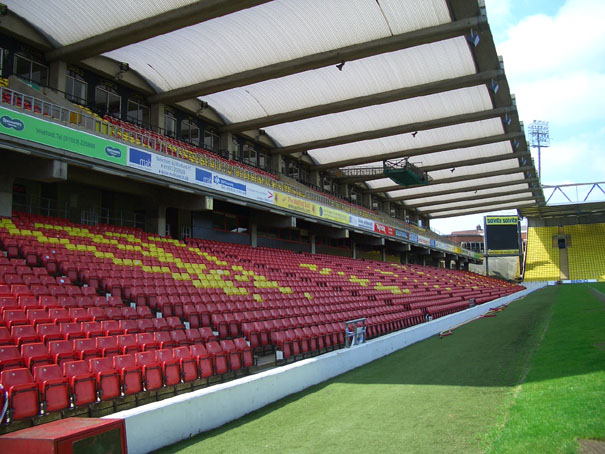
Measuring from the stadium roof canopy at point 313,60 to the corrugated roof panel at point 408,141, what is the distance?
0.12m

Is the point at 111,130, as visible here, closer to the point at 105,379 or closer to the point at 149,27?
the point at 149,27

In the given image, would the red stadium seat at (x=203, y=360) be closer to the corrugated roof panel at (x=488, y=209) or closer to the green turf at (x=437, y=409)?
the green turf at (x=437, y=409)

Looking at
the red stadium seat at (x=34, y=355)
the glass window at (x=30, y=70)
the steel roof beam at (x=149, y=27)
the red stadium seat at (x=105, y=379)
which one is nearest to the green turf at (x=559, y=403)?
the red stadium seat at (x=105, y=379)

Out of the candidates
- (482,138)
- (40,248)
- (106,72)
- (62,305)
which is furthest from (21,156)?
(482,138)

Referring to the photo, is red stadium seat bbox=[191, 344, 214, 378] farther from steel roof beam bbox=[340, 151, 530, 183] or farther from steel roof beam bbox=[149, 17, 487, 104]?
steel roof beam bbox=[340, 151, 530, 183]

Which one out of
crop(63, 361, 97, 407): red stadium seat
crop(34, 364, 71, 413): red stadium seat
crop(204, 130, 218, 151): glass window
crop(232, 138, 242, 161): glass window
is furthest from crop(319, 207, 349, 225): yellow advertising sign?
crop(34, 364, 71, 413): red stadium seat

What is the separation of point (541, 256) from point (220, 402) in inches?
2387

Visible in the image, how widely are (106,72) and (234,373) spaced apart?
1491cm

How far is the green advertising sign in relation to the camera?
11102 millimetres

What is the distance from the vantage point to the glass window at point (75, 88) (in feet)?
58.1

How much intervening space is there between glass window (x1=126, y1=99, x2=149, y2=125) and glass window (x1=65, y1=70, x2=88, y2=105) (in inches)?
83.9

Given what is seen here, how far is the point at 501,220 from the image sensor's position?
57.5 metres

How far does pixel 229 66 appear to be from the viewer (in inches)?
768

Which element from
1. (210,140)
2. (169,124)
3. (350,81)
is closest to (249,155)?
(210,140)
